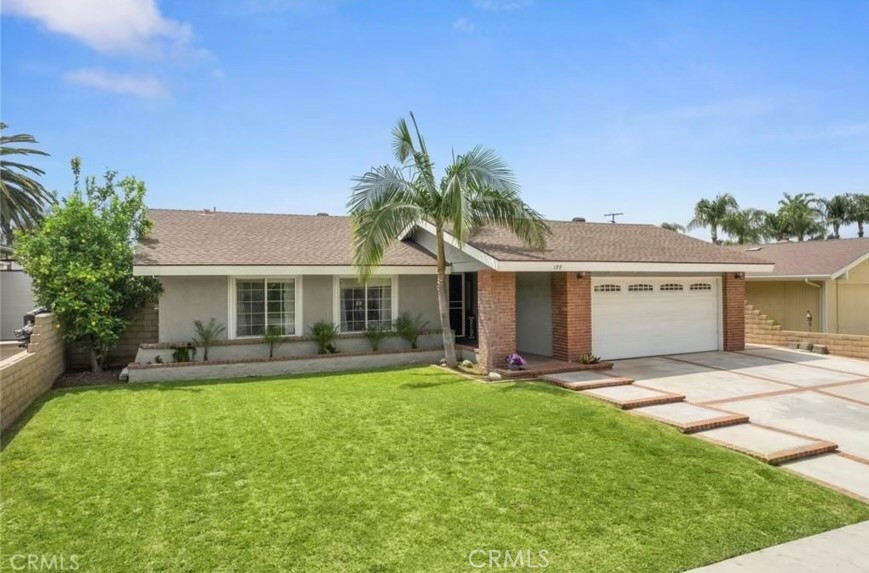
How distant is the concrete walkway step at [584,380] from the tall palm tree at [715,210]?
1571 inches

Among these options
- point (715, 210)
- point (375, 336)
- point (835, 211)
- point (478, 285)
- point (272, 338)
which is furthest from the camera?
point (835, 211)

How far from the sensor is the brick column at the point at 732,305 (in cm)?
1547

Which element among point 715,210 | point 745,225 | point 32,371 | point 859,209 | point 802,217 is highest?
point 859,209

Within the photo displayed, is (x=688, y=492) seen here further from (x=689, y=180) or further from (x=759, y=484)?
(x=689, y=180)

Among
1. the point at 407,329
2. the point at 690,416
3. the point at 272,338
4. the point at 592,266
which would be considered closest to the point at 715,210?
the point at 592,266

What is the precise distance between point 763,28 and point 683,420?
9791mm

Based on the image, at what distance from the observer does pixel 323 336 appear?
13328 millimetres

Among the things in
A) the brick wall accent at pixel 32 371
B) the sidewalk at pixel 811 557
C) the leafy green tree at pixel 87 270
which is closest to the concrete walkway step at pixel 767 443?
the sidewalk at pixel 811 557

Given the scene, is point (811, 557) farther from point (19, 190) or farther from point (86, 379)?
point (19, 190)

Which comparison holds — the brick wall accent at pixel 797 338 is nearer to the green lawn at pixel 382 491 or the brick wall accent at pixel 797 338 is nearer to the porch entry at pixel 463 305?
the porch entry at pixel 463 305

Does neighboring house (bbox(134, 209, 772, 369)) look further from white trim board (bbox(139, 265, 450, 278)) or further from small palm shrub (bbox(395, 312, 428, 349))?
small palm shrub (bbox(395, 312, 428, 349))

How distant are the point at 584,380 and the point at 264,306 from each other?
26.0 ft

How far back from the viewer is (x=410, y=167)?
12211mm

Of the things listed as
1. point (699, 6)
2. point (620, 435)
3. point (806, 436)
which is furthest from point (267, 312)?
point (699, 6)
